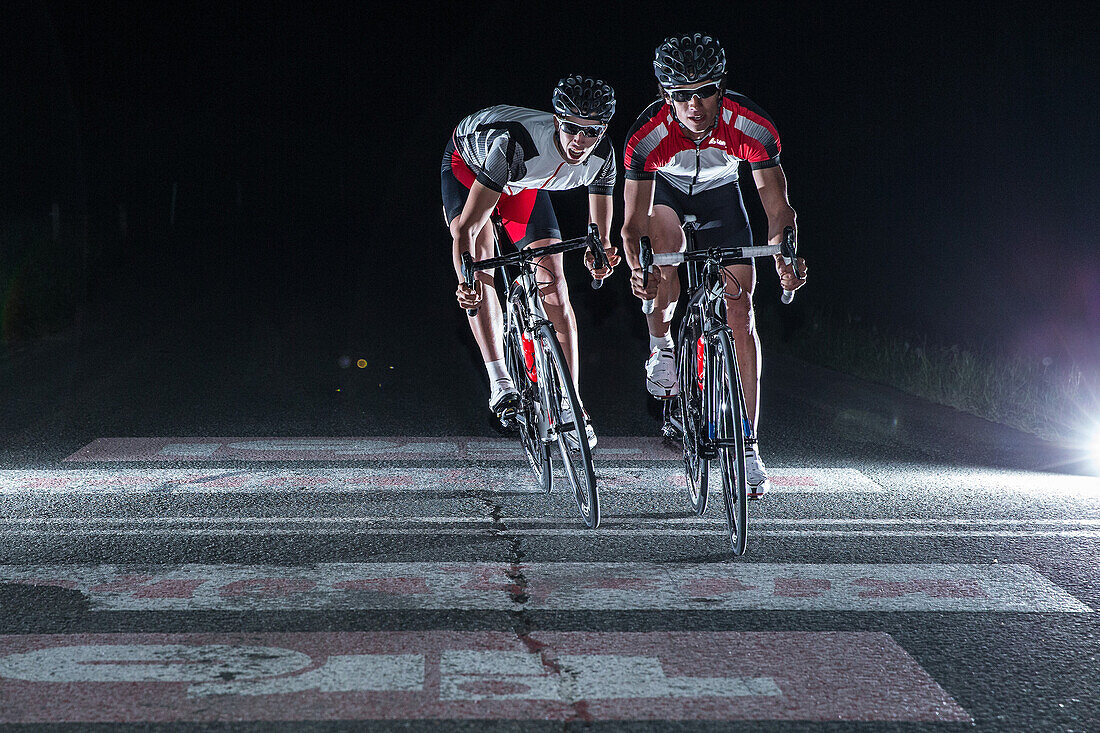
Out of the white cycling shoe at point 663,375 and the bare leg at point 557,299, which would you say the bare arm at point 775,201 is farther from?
the bare leg at point 557,299

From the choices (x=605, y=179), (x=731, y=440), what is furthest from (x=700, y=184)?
(x=731, y=440)

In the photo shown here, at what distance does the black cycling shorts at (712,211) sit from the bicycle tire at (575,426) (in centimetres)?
130

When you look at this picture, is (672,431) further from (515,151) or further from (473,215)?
(515,151)

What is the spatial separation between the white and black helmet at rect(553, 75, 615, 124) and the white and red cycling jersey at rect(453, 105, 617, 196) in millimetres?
193

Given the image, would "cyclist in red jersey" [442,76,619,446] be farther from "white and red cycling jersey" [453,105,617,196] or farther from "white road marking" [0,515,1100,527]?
"white road marking" [0,515,1100,527]

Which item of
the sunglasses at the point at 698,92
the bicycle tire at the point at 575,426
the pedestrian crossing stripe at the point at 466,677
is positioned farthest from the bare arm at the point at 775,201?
the pedestrian crossing stripe at the point at 466,677

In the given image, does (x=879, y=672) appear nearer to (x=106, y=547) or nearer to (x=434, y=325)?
(x=106, y=547)

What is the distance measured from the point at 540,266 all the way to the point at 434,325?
12.6 meters

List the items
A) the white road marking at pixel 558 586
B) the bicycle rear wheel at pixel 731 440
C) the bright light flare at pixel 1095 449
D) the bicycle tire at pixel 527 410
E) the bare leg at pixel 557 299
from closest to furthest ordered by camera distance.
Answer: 1. the white road marking at pixel 558 586
2. the bicycle rear wheel at pixel 731 440
3. the bicycle tire at pixel 527 410
4. the bare leg at pixel 557 299
5. the bright light flare at pixel 1095 449

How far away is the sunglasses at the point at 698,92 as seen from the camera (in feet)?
20.7

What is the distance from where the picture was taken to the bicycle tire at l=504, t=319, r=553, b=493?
678cm

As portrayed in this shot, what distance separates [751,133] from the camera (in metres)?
6.59

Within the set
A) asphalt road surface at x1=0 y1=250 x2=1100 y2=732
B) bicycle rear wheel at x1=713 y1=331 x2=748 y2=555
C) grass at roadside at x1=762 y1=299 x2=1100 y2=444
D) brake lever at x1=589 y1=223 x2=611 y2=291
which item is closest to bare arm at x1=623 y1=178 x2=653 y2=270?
brake lever at x1=589 y1=223 x2=611 y2=291

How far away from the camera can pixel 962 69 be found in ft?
47.1
